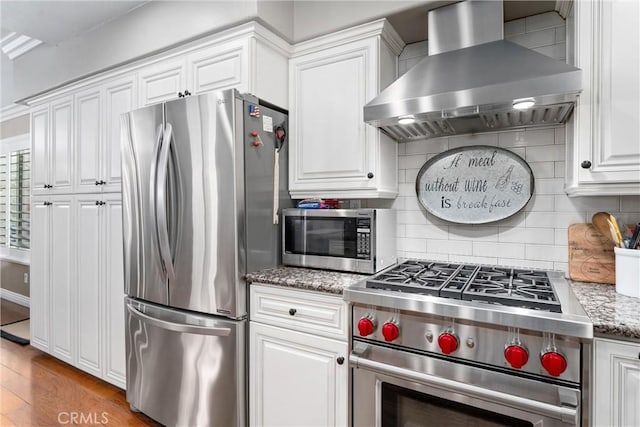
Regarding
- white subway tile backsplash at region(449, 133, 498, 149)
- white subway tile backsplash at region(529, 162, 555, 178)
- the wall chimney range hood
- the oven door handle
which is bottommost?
the oven door handle

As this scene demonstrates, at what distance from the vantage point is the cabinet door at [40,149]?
2953 millimetres

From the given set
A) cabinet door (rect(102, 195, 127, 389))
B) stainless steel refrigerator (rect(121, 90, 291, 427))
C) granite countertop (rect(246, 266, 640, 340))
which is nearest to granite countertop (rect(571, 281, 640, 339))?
granite countertop (rect(246, 266, 640, 340))

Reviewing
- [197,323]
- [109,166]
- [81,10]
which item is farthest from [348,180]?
[81,10]

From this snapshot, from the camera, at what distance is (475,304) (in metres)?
1.25

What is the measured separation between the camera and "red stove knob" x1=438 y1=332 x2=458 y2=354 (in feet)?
4.10

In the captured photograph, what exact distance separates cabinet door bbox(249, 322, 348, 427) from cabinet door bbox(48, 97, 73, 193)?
2.15 metres

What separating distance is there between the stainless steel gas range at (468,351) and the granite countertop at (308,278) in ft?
0.39

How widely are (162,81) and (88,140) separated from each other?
0.89 m

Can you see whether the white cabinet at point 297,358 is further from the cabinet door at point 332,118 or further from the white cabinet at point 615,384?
the white cabinet at point 615,384

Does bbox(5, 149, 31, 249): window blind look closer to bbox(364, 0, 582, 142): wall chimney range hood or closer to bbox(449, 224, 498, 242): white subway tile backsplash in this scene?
bbox(364, 0, 582, 142): wall chimney range hood

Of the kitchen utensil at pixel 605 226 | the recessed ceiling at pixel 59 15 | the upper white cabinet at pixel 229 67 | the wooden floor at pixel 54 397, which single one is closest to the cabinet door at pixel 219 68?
the upper white cabinet at pixel 229 67

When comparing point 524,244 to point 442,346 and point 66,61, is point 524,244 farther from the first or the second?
point 66,61

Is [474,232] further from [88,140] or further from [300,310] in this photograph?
[88,140]

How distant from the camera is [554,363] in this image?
109 centimetres
